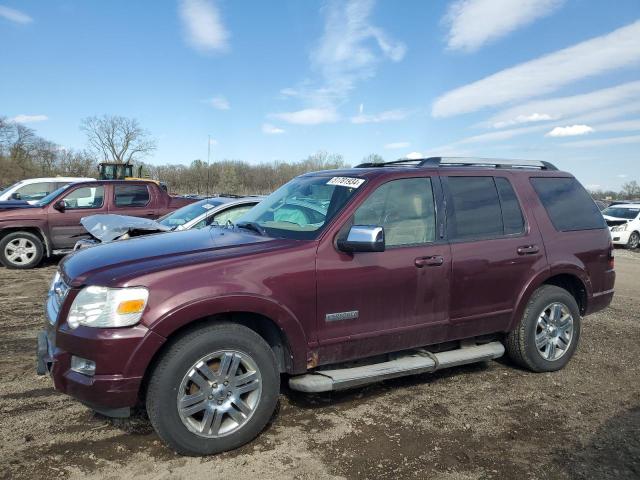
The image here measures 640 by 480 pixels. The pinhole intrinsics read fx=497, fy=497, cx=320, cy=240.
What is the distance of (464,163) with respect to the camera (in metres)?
4.64

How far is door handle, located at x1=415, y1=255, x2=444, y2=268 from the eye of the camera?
12.8 feet

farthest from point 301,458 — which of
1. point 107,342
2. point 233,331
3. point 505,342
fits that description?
point 505,342

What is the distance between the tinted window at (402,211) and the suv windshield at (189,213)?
4.52 m

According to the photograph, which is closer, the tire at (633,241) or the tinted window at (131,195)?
the tinted window at (131,195)

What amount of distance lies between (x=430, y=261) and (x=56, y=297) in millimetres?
2766

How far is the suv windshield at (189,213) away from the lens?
8008 millimetres

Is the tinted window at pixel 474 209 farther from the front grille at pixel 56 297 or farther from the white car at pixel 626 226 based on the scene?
the white car at pixel 626 226

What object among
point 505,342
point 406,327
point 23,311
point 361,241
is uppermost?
point 361,241

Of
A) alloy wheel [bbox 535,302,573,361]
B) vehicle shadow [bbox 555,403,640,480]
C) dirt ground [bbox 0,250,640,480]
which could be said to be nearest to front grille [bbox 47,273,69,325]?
dirt ground [bbox 0,250,640,480]

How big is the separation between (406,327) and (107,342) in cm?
215

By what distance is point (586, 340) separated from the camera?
5859mm

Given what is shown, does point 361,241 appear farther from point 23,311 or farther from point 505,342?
point 23,311

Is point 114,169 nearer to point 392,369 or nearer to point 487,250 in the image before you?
point 487,250

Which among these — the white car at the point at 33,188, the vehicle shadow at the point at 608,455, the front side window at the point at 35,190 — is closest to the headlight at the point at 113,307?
the vehicle shadow at the point at 608,455
